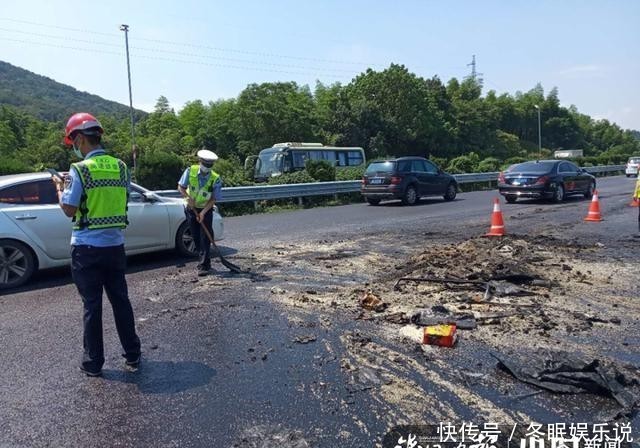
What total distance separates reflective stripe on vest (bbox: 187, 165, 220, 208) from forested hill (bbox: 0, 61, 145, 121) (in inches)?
4454

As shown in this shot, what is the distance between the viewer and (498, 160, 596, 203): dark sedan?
18.2 m

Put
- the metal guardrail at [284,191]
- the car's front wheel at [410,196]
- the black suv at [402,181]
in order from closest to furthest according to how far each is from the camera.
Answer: the metal guardrail at [284,191] → the black suv at [402,181] → the car's front wheel at [410,196]

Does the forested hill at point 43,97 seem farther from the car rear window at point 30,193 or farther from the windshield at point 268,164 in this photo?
the car rear window at point 30,193

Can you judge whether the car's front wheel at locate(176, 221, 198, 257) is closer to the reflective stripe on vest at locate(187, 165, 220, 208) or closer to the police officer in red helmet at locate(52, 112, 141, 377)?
the reflective stripe on vest at locate(187, 165, 220, 208)

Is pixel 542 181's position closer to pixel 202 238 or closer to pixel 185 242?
pixel 185 242

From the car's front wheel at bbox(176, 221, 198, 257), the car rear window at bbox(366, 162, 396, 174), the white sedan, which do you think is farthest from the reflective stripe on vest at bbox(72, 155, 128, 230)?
the car rear window at bbox(366, 162, 396, 174)

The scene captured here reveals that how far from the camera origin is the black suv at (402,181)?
61.6 ft

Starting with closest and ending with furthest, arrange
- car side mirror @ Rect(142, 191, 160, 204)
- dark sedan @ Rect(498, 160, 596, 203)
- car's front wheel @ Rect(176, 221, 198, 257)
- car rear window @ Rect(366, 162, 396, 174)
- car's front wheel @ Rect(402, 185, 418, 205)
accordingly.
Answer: car side mirror @ Rect(142, 191, 160, 204) → car's front wheel @ Rect(176, 221, 198, 257) → dark sedan @ Rect(498, 160, 596, 203) → car's front wheel @ Rect(402, 185, 418, 205) → car rear window @ Rect(366, 162, 396, 174)

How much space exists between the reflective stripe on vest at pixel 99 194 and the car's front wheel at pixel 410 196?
15293mm

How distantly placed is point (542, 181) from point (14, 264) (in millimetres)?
15872

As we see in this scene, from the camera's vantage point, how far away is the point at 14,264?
23.4ft

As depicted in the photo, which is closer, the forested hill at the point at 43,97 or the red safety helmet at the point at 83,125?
the red safety helmet at the point at 83,125

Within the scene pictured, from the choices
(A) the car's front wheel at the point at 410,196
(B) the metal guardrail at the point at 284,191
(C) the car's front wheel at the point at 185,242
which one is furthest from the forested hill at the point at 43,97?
(C) the car's front wheel at the point at 185,242

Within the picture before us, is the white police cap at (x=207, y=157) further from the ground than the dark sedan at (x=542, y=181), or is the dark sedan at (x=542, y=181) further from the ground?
the white police cap at (x=207, y=157)
